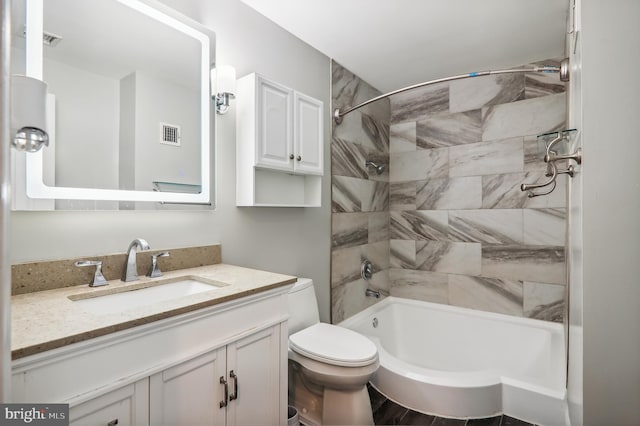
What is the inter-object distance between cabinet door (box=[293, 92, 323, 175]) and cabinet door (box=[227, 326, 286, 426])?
1047 mm

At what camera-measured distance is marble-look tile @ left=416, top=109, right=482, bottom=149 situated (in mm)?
2822

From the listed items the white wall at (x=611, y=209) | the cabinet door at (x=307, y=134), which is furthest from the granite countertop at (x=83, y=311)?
the white wall at (x=611, y=209)

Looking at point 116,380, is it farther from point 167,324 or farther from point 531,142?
point 531,142

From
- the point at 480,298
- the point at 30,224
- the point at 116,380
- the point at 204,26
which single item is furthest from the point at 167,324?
the point at 480,298

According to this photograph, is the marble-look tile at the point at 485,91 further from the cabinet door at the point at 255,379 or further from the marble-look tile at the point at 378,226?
the cabinet door at the point at 255,379

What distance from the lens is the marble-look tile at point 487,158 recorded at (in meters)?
2.64

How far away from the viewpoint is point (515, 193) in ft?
8.62

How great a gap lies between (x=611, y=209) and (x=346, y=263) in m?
1.91

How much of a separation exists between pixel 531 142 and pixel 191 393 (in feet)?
9.39

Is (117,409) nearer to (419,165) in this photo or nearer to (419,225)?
(419,225)

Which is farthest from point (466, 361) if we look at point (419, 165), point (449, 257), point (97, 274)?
point (97, 274)

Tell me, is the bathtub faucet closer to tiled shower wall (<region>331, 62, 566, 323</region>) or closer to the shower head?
tiled shower wall (<region>331, 62, 566, 323</region>)

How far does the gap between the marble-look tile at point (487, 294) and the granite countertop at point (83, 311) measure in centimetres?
209

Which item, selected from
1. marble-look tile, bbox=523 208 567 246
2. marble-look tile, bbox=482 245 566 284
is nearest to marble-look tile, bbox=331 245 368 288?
marble-look tile, bbox=482 245 566 284
